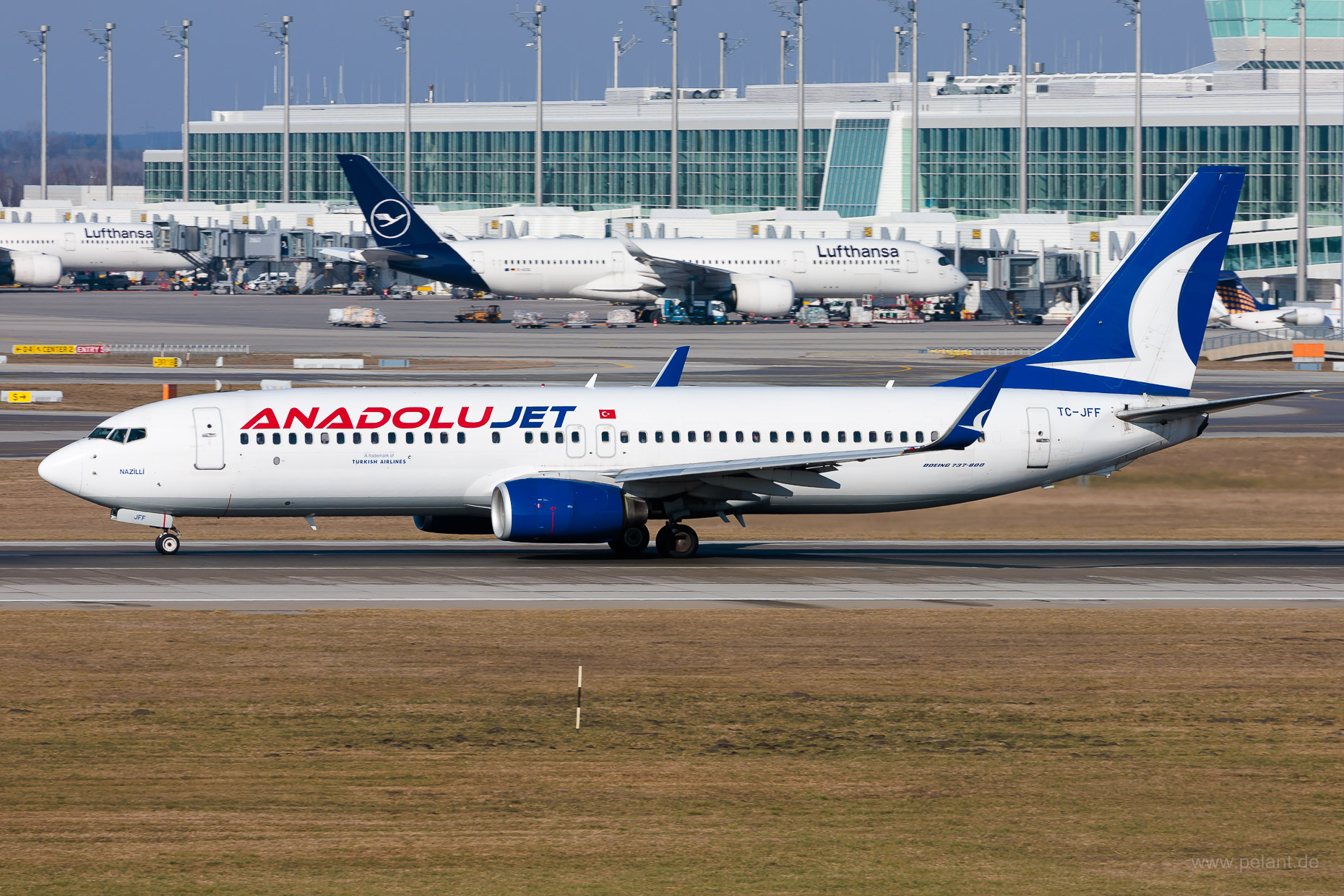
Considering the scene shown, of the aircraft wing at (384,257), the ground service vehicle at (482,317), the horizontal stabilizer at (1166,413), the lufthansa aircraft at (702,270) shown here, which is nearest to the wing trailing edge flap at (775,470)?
the horizontal stabilizer at (1166,413)

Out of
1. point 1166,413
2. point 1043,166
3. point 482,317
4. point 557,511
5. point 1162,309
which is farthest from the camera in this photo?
point 1043,166

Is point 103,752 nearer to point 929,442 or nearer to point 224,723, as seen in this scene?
point 224,723

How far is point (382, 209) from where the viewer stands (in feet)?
398

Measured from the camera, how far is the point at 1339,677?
84.1 ft

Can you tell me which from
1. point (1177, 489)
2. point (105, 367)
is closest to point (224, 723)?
point (1177, 489)

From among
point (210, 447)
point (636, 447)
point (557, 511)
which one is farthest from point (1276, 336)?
point (210, 447)

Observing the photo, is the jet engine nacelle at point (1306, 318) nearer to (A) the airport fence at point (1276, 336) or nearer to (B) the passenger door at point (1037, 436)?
(A) the airport fence at point (1276, 336)

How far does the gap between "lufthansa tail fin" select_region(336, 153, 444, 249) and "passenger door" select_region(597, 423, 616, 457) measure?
8239 centimetres

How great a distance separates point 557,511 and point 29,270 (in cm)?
15084

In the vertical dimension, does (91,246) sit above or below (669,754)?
above

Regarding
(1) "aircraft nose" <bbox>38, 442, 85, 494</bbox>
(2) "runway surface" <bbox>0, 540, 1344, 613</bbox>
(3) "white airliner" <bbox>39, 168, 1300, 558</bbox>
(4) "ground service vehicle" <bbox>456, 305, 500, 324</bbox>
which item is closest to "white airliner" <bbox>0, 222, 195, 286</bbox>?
(4) "ground service vehicle" <bbox>456, 305, 500, 324</bbox>

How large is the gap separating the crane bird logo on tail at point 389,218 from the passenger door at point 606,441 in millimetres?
86134

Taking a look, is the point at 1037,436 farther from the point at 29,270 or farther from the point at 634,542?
the point at 29,270

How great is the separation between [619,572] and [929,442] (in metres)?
7.74
